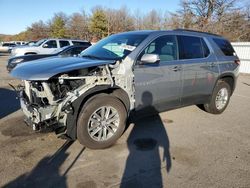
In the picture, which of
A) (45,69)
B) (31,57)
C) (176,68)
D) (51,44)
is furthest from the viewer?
(51,44)

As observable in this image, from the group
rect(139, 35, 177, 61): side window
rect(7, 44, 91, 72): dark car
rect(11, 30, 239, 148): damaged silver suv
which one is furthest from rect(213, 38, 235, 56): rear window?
rect(7, 44, 91, 72): dark car

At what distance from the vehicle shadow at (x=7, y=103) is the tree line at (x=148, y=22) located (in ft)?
85.9

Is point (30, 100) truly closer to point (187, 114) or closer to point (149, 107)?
point (149, 107)

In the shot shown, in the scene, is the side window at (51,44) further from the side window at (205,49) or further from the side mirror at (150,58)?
the side mirror at (150,58)

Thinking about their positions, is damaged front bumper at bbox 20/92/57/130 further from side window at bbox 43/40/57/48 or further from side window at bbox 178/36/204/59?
side window at bbox 43/40/57/48

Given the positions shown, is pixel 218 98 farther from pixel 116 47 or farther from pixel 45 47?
pixel 45 47

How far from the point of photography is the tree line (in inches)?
1185

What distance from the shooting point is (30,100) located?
3.98 meters

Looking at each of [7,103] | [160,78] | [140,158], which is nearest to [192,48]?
[160,78]

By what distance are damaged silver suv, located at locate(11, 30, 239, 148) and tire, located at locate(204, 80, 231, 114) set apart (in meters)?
0.40

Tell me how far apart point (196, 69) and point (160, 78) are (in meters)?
1.07

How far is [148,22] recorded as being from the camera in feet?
165

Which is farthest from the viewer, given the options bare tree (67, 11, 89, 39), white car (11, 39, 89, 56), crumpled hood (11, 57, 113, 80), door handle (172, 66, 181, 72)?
bare tree (67, 11, 89, 39)

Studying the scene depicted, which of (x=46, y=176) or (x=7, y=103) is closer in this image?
(x=46, y=176)
